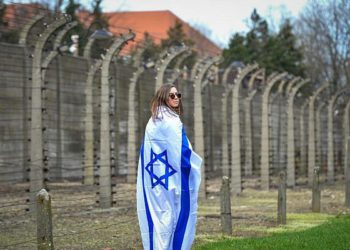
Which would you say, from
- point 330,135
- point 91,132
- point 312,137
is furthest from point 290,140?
point 91,132

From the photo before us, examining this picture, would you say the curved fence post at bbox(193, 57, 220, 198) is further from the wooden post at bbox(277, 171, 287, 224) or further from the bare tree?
the bare tree

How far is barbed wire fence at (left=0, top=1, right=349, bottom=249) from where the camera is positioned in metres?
12.5

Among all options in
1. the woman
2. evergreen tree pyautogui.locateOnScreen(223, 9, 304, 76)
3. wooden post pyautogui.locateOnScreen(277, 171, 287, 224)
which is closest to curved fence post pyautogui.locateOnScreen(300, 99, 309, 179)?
wooden post pyautogui.locateOnScreen(277, 171, 287, 224)

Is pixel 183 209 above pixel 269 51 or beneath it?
beneath

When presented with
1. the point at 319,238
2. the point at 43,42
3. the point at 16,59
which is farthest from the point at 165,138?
the point at 16,59

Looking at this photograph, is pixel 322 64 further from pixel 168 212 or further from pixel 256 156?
pixel 168 212

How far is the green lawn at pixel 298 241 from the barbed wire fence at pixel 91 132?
1.22m

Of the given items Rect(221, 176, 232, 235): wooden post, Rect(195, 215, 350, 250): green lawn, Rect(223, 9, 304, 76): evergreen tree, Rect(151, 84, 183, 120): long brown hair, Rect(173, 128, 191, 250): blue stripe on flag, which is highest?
Rect(223, 9, 304, 76): evergreen tree

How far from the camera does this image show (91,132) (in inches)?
754

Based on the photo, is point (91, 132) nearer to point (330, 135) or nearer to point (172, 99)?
point (330, 135)

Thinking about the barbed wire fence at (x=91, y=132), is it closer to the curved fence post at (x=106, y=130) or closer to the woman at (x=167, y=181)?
the curved fence post at (x=106, y=130)

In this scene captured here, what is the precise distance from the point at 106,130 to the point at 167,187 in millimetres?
7946

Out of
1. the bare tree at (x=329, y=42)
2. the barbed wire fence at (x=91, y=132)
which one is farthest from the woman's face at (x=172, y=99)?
the bare tree at (x=329, y=42)

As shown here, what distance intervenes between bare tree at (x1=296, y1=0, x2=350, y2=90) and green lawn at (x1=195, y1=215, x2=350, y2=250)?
1240 inches
